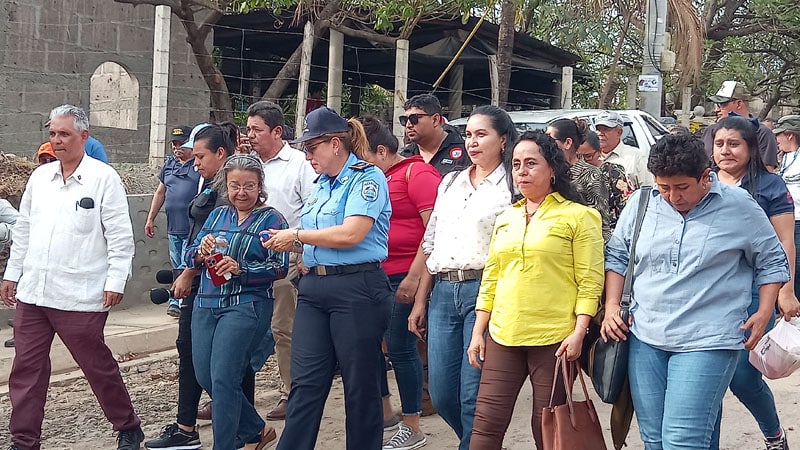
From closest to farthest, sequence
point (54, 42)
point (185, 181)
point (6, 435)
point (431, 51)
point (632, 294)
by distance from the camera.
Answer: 1. point (632, 294)
2. point (6, 435)
3. point (185, 181)
4. point (54, 42)
5. point (431, 51)

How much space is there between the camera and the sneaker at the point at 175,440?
5344 millimetres

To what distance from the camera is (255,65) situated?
1647 centimetres

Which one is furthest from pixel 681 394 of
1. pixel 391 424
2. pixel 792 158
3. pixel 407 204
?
pixel 792 158

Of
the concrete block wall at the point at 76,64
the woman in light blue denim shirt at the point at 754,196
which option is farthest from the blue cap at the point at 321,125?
the concrete block wall at the point at 76,64

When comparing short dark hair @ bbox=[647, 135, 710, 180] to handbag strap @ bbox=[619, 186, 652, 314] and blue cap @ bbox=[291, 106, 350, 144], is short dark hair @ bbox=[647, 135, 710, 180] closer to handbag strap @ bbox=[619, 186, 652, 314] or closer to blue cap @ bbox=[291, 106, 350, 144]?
handbag strap @ bbox=[619, 186, 652, 314]

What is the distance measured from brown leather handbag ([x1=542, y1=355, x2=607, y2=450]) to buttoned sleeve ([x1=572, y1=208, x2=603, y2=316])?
291 millimetres

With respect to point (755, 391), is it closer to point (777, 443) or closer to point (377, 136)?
point (777, 443)

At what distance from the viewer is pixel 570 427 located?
3965 mm

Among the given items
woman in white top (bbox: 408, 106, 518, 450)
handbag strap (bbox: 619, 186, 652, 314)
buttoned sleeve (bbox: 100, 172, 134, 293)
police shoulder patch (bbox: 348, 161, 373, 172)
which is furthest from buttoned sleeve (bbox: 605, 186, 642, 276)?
buttoned sleeve (bbox: 100, 172, 134, 293)

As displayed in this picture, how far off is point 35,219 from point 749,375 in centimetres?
394

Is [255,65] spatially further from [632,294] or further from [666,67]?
[632,294]

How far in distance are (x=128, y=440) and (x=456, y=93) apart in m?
10.5

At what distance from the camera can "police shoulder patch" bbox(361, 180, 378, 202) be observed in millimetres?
4578

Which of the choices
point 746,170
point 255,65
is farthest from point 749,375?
point 255,65
